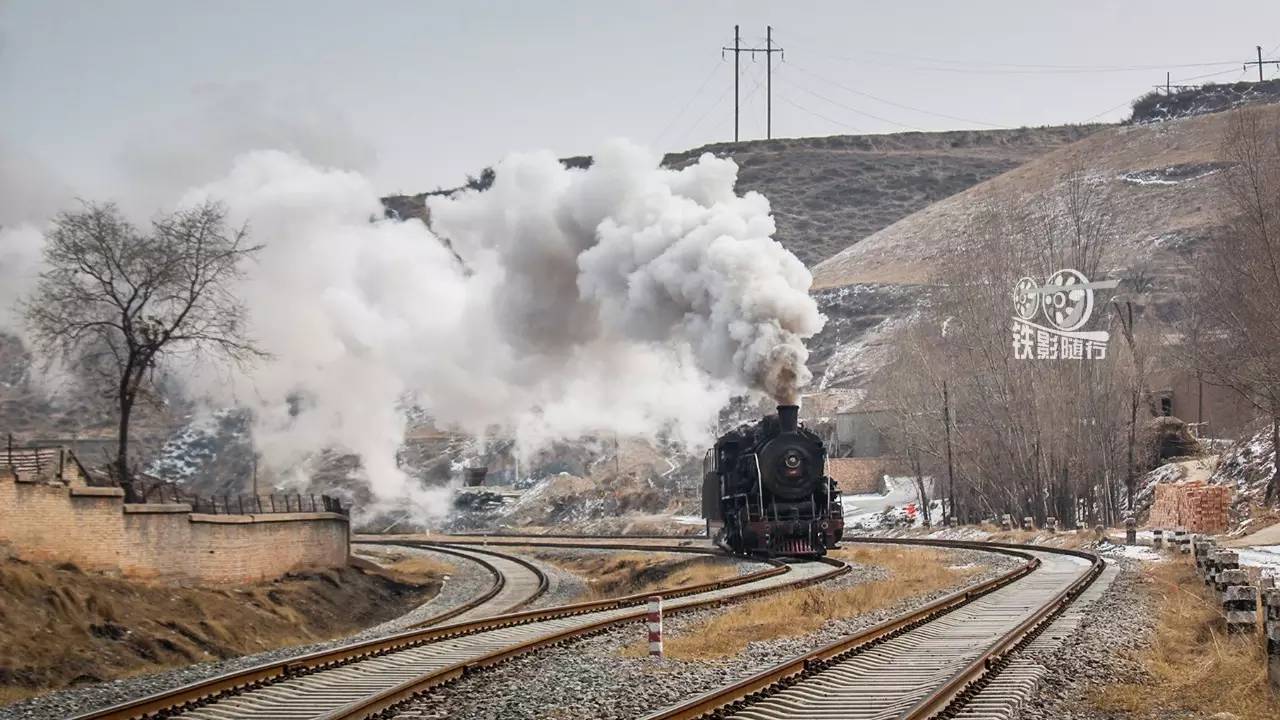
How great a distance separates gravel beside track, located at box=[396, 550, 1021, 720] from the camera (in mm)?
10883

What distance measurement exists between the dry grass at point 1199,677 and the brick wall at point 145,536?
56.5 feet

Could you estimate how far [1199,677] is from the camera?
1172cm

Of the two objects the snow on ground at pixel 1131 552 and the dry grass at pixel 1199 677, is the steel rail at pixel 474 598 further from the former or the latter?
the snow on ground at pixel 1131 552

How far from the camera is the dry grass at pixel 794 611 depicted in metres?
15.1

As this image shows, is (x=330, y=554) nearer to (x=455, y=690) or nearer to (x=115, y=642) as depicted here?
(x=115, y=642)

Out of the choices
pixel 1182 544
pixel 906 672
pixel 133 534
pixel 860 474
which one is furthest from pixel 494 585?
pixel 860 474

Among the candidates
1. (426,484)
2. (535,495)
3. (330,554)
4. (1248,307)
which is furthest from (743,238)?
(426,484)

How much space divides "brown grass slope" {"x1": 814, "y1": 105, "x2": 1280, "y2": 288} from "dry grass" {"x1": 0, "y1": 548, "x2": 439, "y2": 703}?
266ft

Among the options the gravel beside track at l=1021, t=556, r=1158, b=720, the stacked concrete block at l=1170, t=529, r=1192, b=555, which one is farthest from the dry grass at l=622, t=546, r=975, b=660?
the stacked concrete block at l=1170, t=529, r=1192, b=555

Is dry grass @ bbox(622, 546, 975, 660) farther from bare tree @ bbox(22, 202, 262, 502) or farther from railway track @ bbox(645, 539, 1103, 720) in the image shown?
bare tree @ bbox(22, 202, 262, 502)

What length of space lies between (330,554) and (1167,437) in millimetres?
37951

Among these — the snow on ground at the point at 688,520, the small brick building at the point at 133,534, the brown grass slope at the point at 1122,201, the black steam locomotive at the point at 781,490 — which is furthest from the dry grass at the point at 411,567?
the brown grass slope at the point at 1122,201

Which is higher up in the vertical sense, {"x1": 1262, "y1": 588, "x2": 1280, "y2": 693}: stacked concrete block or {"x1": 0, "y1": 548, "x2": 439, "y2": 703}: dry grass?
{"x1": 1262, "y1": 588, "x2": 1280, "y2": 693}: stacked concrete block

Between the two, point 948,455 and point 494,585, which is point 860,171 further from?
point 494,585
